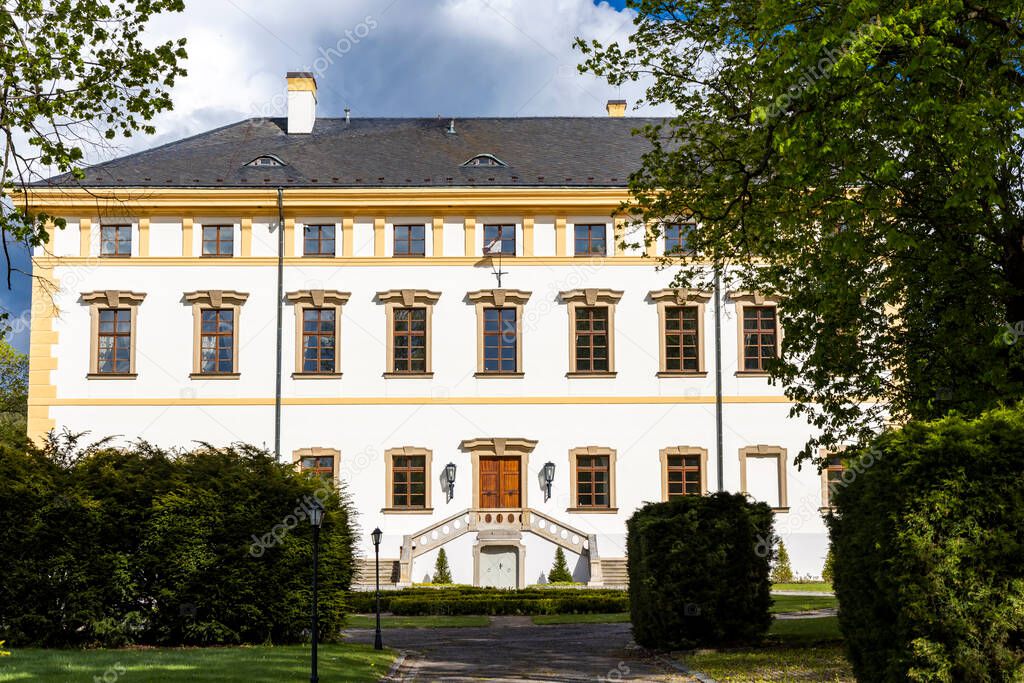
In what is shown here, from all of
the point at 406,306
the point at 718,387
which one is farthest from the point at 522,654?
the point at 406,306

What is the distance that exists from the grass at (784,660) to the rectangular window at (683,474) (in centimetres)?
1507

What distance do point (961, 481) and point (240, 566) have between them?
36.1 feet

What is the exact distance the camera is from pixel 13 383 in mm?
62406

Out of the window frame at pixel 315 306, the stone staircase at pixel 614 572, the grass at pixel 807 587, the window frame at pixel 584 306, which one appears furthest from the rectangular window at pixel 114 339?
the grass at pixel 807 587

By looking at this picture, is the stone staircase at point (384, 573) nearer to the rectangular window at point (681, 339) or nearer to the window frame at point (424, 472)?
the window frame at point (424, 472)

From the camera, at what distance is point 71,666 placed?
45.4 feet

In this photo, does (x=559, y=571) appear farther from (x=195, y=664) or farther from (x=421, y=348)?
(x=195, y=664)

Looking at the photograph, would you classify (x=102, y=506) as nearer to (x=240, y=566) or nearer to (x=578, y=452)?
(x=240, y=566)

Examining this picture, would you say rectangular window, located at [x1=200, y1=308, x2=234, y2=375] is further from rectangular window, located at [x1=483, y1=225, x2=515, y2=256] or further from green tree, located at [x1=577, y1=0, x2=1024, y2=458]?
green tree, located at [x1=577, y1=0, x2=1024, y2=458]

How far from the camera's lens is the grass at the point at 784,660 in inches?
533

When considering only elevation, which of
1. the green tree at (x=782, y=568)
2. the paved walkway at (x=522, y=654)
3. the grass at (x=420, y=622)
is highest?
the green tree at (x=782, y=568)

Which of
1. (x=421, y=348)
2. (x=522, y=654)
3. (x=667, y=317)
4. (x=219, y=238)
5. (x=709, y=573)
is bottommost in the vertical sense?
(x=522, y=654)

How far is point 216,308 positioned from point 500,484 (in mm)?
9461

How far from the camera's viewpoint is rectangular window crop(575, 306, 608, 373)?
34.1 m
